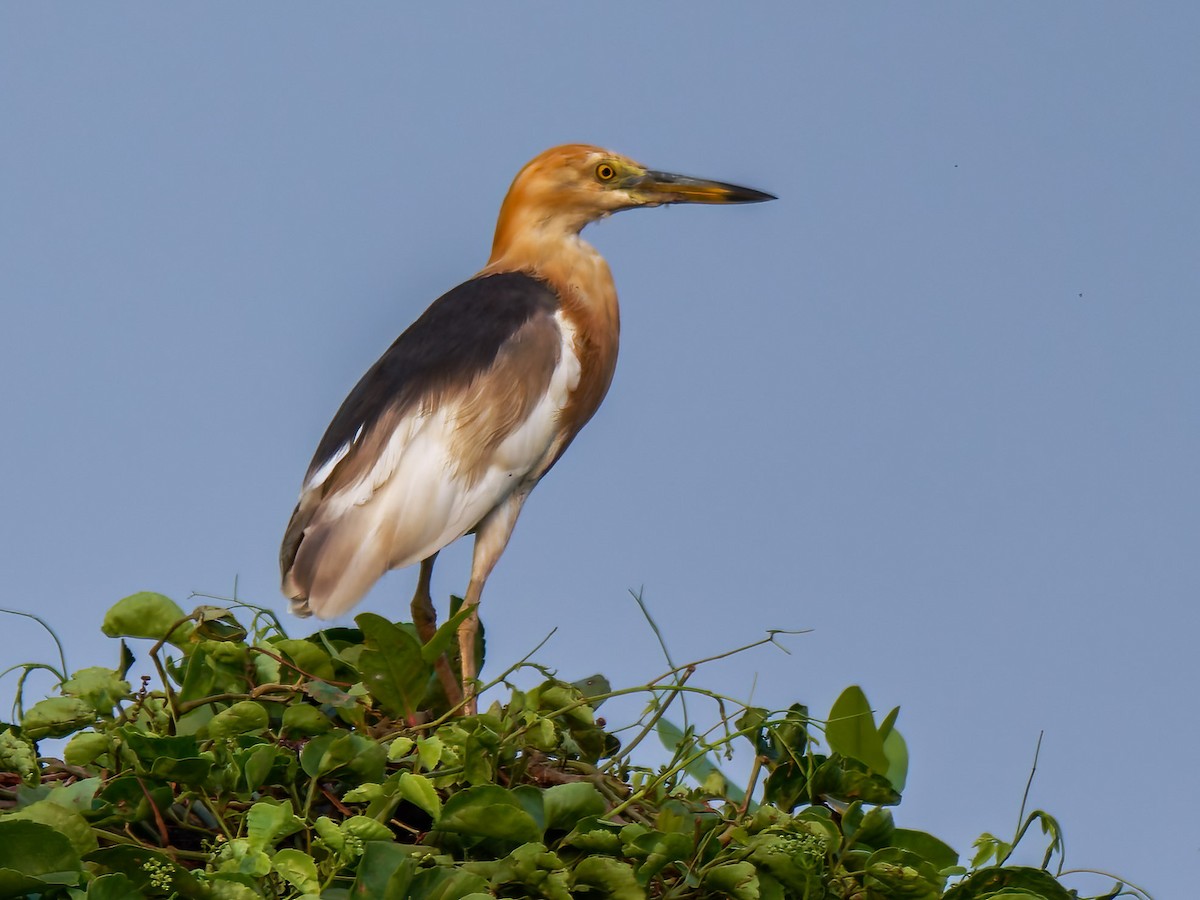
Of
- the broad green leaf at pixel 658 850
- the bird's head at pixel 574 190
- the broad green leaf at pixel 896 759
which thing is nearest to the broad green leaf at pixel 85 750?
the broad green leaf at pixel 658 850

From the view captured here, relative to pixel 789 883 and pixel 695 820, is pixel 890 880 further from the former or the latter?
pixel 695 820

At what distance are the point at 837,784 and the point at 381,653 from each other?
723mm

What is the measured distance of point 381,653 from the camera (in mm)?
2039

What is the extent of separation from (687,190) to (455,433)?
3.13 feet

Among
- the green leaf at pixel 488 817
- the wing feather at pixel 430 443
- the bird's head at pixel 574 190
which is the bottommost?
the green leaf at pixel 488 817

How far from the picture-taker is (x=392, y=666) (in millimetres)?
2055

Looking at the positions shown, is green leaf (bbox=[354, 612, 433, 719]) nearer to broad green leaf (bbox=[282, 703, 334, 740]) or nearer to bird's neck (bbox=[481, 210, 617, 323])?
broad green leaf (bbox=[282, 703, 334, 740])

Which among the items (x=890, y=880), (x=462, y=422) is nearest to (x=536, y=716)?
(x=890, y=880)

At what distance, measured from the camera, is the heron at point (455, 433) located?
298 centimetres

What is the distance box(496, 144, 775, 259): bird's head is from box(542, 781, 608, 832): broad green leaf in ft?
6.05

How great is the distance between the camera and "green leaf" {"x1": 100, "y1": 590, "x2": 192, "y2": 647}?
2.19 meters

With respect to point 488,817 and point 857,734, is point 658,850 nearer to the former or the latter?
point 488,817

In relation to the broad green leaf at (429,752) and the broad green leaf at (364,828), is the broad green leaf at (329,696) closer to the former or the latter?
the broad green leaf at (429,752)

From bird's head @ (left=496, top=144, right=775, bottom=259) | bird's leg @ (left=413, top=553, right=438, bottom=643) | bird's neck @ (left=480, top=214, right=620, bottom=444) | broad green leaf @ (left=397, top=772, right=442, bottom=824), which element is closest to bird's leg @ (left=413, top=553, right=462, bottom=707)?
bird's leg @ (left=413, top=553, right=438, bottom=643)
